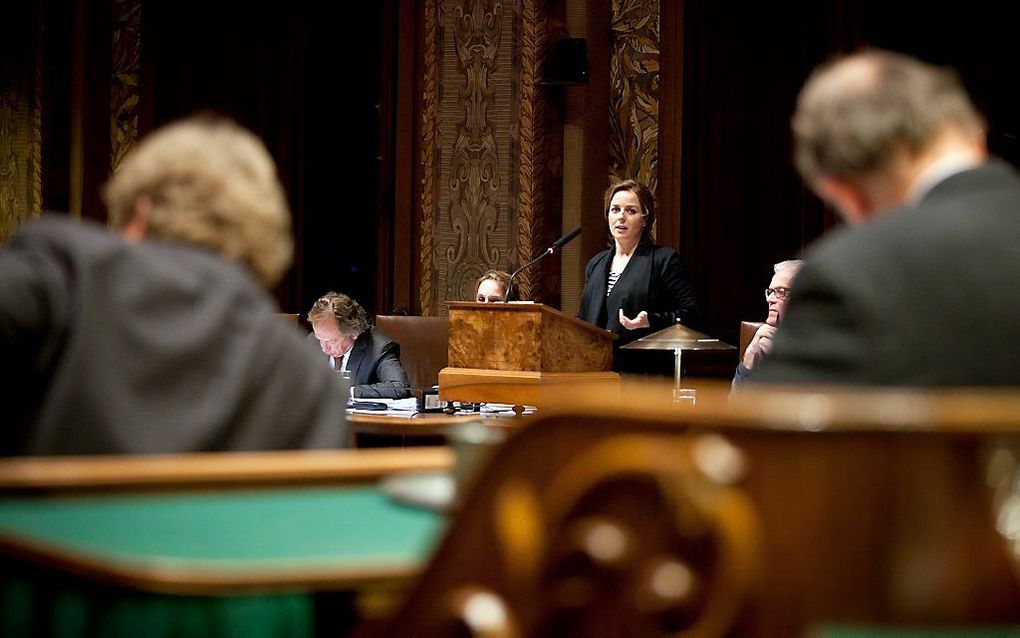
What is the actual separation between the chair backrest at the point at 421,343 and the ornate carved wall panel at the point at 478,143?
1153 millimetres

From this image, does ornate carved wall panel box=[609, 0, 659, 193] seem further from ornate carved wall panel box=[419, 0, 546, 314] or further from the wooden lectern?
the wooden lectern

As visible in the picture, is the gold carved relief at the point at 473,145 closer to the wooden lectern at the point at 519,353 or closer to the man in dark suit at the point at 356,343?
the man in dark suit at the point at 356,343

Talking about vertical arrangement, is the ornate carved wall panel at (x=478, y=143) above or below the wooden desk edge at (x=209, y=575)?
above

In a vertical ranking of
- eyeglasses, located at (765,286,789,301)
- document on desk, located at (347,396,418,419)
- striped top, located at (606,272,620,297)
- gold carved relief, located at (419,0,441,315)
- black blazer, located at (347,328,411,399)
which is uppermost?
gold carved relief, located at (419,0,441,315)

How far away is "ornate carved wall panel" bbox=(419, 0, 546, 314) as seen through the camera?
7.80m

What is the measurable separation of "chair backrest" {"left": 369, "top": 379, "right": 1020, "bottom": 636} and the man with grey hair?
690 mm

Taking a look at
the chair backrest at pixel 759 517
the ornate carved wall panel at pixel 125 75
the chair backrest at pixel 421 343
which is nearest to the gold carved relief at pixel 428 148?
the chair backrest at pixel 421 343

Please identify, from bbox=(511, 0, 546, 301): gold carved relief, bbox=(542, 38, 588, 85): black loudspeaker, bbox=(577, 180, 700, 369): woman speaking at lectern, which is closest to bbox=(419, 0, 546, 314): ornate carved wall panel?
bbox=(511, 0, 546, 301): gold carved relief

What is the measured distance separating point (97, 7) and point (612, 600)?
7904 millimetres

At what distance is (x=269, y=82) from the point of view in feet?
27.1

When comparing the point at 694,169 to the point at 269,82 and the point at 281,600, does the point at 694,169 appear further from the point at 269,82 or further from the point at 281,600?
the point at 281,600

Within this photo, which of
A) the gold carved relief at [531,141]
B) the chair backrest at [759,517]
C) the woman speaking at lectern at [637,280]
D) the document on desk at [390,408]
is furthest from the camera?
the gold carved relief at [531,141]

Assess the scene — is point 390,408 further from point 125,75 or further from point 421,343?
point 125,75

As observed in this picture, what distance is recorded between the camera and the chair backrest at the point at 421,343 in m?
6.59
